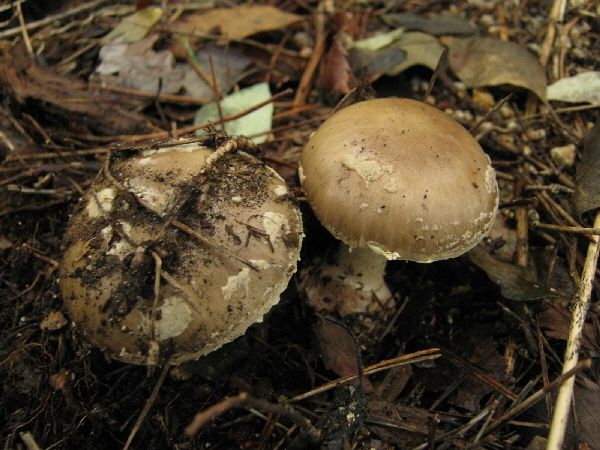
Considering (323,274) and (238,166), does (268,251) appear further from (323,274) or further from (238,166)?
(323,274)

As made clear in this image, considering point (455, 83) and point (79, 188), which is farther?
point (455, 83)

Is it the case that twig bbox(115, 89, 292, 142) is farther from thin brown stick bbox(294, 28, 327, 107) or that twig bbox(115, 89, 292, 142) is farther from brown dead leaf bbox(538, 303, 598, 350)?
brown dead leaf bbox(538, 303, 598, 350)

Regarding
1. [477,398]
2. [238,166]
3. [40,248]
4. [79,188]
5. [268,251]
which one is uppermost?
[238,166]

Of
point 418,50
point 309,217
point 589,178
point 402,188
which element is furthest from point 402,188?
point 418,50

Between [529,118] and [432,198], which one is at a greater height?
[432,198]

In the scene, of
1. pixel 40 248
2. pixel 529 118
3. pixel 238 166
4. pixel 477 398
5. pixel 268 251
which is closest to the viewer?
pixel 268 251

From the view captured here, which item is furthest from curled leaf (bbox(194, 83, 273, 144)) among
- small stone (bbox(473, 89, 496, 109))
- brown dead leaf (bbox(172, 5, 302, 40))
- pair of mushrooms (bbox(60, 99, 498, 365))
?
small stone (bbox(473, 89, 496, 109))

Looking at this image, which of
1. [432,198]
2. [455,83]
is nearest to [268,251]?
[432,198]

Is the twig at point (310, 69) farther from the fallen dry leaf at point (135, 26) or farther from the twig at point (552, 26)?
the twig at point (552, 26)
